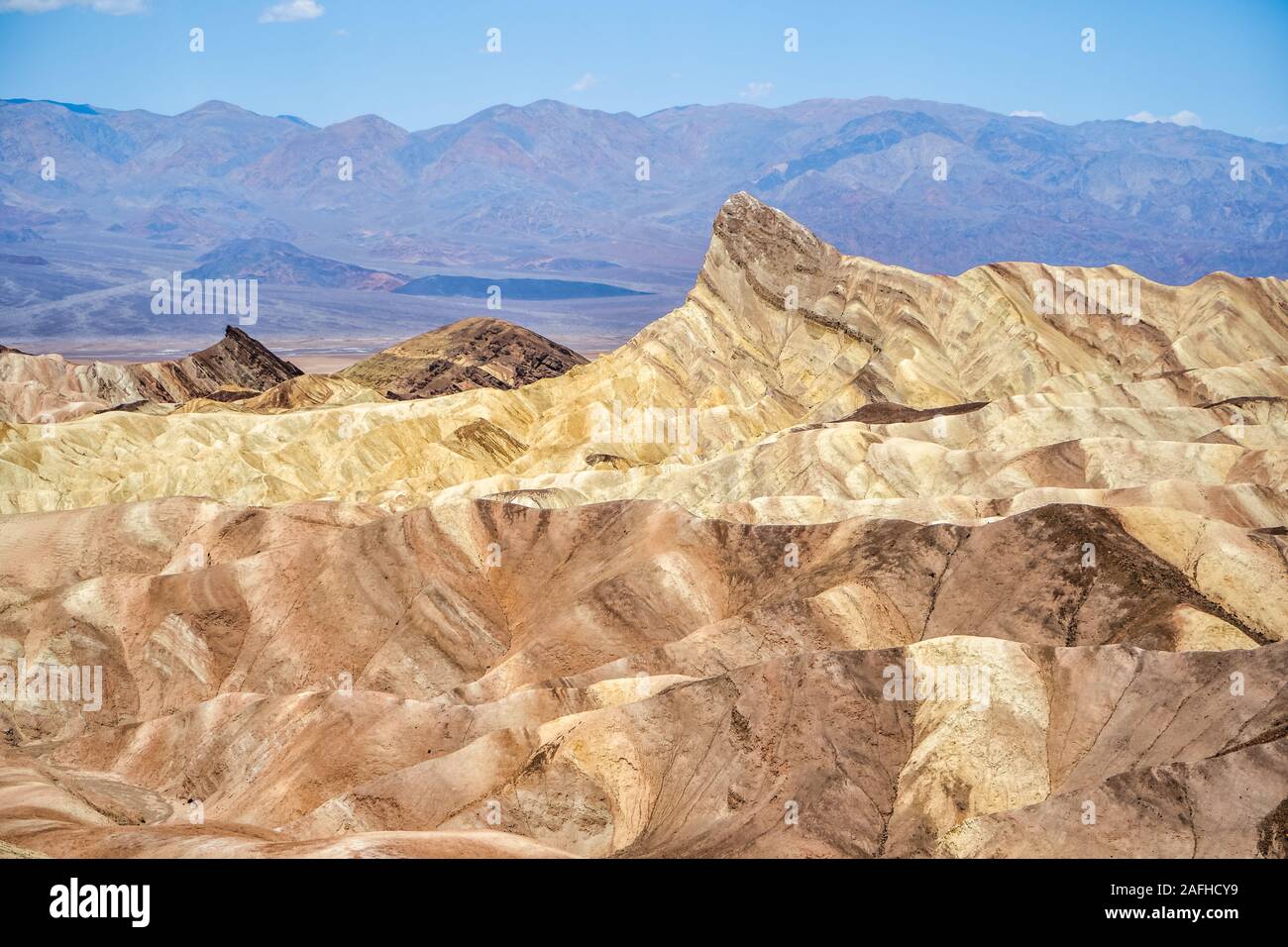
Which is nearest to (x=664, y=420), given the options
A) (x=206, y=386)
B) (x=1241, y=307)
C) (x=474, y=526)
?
(x=474, y=526)

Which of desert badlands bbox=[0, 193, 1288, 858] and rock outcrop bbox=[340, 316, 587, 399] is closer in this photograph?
desert badlands bbox=[0, 193, 1288, 858]

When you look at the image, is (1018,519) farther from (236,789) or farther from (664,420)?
(664,420)

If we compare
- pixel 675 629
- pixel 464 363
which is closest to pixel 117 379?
pixel 464 363

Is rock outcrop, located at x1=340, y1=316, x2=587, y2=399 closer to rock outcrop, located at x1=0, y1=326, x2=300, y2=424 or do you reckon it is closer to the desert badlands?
rock outcrop, located at x1=0, y1=326, x2=300, y2=424

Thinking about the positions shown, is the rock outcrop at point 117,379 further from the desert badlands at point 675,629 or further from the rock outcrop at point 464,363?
the desert badlands at point 675,629

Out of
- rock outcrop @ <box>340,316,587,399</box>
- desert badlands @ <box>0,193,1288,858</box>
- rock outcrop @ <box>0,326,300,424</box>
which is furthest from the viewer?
rock outcrop @ <box>340,316,587,399</box>

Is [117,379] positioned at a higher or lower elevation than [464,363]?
lower

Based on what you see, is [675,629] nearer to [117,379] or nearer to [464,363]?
[117,379]

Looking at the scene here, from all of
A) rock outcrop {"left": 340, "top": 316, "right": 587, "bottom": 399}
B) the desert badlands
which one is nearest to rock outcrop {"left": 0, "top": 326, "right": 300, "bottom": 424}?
rock outcrop {"left": 340, "top": 316, "right": 587, "bottom": 399}
